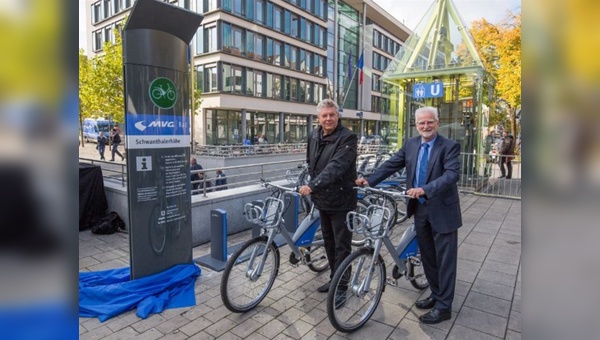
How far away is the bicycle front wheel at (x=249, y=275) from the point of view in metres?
3.68

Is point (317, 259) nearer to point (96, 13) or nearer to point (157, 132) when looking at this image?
point (157, 132)

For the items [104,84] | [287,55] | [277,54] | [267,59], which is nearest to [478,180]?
[104,84]

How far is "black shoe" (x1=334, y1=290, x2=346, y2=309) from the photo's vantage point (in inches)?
135

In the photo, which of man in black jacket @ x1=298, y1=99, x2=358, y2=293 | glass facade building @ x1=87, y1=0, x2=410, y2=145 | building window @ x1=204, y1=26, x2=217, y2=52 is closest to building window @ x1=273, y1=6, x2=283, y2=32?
glass facade building @ x1=87, y1=0, x2=410, y2=145

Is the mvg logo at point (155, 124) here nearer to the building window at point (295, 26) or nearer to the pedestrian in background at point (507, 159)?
the pedestrian in background at point (507, 159)

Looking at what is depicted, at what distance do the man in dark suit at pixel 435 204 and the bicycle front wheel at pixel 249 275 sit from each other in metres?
1.23

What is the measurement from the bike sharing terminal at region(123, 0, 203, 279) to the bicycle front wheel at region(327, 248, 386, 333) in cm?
241

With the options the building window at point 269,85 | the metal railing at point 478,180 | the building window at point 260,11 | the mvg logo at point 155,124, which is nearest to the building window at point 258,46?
the building window at point 260,11

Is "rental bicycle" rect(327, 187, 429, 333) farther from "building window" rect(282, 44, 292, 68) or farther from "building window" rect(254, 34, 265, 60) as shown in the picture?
"building window" rect(282, 44, 292, 68)
